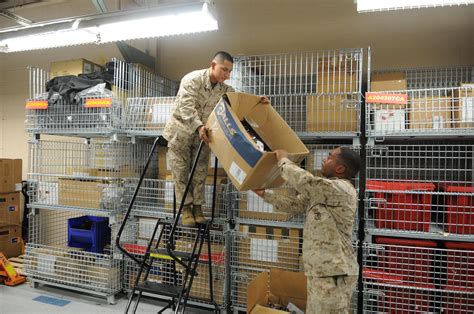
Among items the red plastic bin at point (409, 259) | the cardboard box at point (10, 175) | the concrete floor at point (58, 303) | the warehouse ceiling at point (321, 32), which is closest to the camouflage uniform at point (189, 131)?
the concrete floor at point (58, 303)

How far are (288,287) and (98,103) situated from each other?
250 centimetres

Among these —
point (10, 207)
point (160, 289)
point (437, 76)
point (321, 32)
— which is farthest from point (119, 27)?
point (10, 207)

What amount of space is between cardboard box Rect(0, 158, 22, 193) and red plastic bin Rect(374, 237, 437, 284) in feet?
15.8

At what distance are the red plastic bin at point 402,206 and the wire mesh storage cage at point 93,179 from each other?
2458mm

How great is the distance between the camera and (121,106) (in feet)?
10.9

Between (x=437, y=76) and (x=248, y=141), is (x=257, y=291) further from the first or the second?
(x=437, y=76)

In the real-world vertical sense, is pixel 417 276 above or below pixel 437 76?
below


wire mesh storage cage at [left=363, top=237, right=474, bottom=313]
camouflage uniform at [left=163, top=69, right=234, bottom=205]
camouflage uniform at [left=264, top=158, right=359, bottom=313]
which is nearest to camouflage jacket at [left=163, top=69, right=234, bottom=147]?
camouflage uniform at [left=163, top=69, right=234, bottom=205]

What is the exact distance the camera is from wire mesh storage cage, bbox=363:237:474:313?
2.53m

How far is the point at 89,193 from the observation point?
3357mm

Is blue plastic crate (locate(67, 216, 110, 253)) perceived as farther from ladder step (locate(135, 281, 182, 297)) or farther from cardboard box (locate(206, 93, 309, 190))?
cardboard box (locate(206, 93, 309, 190))

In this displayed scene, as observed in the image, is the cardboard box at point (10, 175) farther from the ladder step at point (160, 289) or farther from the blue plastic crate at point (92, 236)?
the ladder step at point (160, 289)

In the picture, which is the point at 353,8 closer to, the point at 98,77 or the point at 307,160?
the point at 307,160

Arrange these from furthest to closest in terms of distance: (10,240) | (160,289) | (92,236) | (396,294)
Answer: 1. (10,240)
2. (92,236)
3. (396,294)
4. (160,289)
